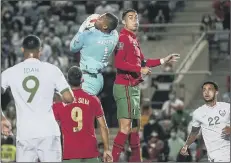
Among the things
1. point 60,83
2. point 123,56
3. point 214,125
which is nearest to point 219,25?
point 123,56

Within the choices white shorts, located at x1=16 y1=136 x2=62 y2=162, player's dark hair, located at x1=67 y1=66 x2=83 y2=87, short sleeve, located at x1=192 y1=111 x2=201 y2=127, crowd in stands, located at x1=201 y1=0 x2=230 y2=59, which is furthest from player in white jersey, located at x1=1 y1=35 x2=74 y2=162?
crowd in stands, located at x1=201 y1=0 x2=230 y2=59

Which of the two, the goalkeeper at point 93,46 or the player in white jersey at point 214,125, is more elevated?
the goalkeeper at point 93,46

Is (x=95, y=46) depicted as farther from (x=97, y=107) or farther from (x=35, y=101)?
(x=35, y=101)

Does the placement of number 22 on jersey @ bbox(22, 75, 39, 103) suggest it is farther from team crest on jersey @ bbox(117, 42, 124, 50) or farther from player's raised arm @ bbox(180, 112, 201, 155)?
player's raised arm @ bbox(180, 112, 201, 155)

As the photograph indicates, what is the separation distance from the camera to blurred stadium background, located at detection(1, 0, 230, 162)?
20.3 metres

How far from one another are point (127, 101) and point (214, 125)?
1315mm

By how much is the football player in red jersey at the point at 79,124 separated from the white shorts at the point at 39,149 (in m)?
0.74

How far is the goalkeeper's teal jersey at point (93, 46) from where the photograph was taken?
1348 cm

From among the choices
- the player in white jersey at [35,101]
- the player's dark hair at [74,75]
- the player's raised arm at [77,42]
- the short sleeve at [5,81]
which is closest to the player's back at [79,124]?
the player's dark hair at [74,75]

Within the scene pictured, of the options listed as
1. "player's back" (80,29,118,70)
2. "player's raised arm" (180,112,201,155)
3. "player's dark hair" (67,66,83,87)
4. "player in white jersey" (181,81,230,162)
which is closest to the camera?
"player's dark hair" (67,66,83,87)

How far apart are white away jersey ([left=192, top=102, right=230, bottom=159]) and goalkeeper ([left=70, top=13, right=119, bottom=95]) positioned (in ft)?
5.09

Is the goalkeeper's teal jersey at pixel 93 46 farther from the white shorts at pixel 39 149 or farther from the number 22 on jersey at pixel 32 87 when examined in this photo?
the white shorts at pixel 39 149

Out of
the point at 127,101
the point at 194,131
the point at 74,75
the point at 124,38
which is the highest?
the point at 124,38

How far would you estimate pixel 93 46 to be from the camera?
1350 cm
